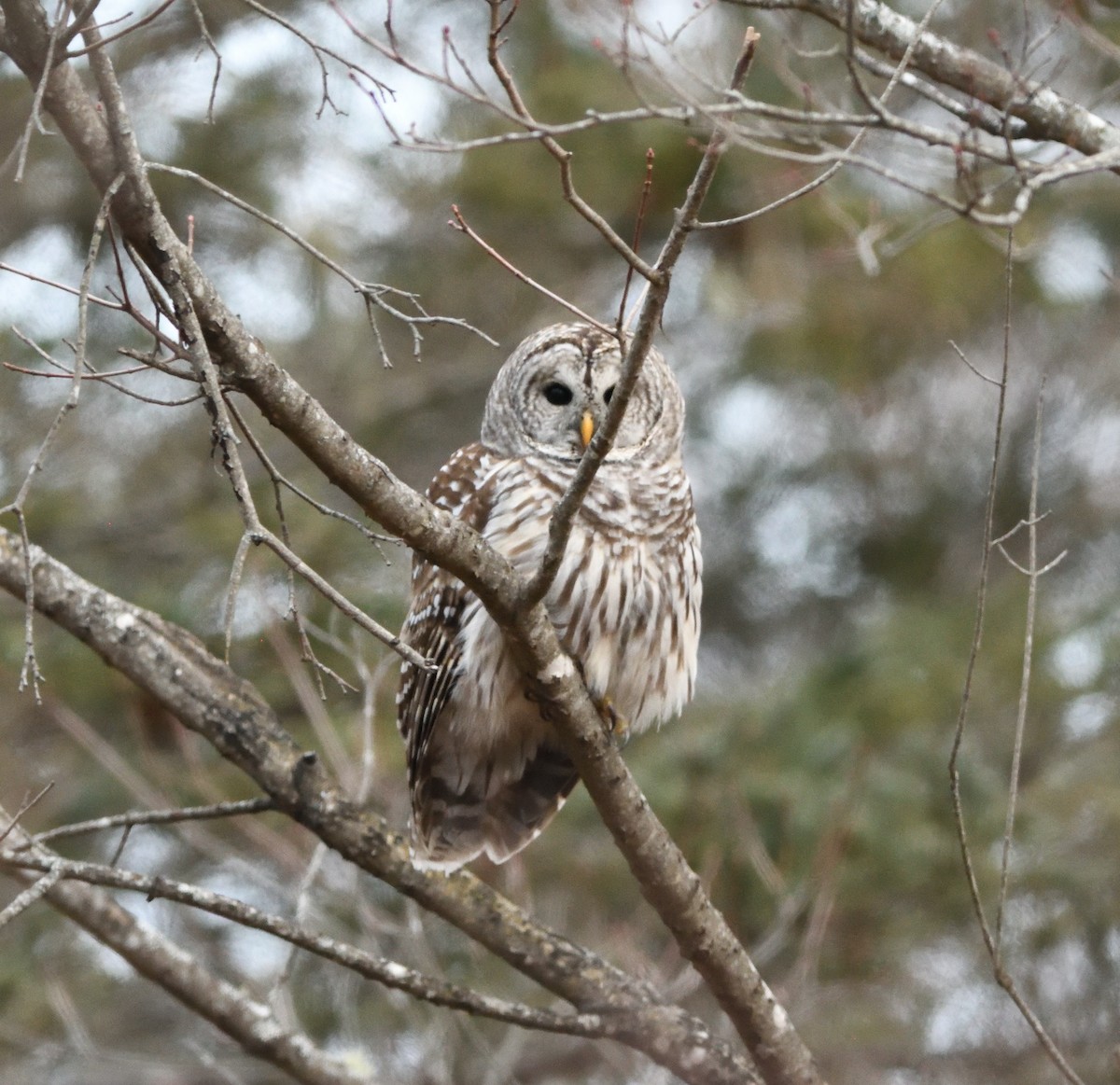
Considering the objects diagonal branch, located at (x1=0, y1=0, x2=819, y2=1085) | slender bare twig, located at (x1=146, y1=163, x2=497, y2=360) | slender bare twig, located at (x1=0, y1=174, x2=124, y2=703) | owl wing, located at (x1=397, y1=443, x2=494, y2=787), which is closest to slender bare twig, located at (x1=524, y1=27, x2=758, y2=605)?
diagonal branch, located at (x1=0, y1=0, x2=819, y2=1085)

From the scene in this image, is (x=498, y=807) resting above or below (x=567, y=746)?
above

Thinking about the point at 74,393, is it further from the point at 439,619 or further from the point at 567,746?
the point at 439,619

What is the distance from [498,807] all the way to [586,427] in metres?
1.23

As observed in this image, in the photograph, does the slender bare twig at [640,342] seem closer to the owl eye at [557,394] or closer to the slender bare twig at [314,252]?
the slender bare twig at [314,252]

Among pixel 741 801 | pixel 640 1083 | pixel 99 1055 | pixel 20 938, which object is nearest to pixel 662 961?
pixel 741 801

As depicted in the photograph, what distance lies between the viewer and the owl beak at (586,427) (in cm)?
480

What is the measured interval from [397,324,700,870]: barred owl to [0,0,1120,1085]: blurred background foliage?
557 mm

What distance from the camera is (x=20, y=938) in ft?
23.0

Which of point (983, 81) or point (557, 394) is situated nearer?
point (983, 81)

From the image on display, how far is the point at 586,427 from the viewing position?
15.8ft

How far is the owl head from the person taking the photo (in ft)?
16.1

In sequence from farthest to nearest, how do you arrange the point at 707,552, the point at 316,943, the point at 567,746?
the point at 707,552
the point at 567,746
the point at 316,943

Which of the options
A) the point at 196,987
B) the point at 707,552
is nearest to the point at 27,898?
the point at 196,987

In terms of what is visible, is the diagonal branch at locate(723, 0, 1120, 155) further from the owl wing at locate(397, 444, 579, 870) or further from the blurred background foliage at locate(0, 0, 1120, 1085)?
the owl wing at locate(397, 444, 579, 870)
